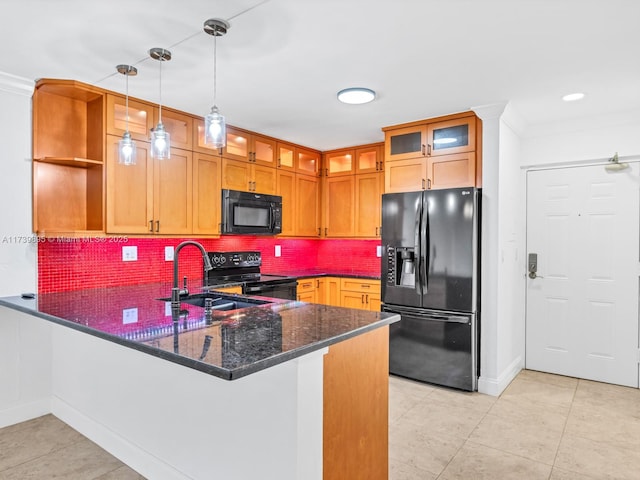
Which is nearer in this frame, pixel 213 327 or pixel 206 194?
pixel 213 327

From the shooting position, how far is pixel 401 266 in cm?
370

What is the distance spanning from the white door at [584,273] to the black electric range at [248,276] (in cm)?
247

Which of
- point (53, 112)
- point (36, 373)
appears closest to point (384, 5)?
point (53, 112)

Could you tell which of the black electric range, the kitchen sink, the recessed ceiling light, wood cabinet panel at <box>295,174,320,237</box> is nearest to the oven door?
the black electric range

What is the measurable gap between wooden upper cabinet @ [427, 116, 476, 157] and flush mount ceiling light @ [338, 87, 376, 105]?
86cm

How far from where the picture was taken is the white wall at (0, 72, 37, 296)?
2.76 m

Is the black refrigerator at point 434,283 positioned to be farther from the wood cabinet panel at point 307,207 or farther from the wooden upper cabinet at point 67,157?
the wooden upper cabinet at point 67,157

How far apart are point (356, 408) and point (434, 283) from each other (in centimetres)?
191

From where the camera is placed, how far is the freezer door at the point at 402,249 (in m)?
3.56

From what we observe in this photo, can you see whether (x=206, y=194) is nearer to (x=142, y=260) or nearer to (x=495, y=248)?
(x=142, y=260)

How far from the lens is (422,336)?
11.6ft

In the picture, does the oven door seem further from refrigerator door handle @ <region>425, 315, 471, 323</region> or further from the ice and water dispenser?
refrigerator door handle @ <region>425, 315, 471, 323</region>

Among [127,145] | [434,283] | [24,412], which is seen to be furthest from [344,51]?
[24,412]


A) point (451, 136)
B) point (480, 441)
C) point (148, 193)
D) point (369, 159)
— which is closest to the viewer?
point (480, 441)
